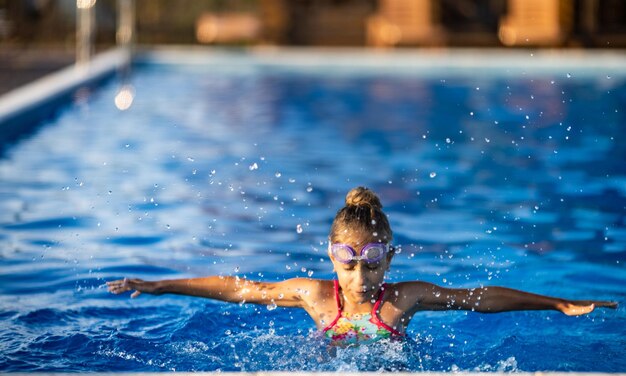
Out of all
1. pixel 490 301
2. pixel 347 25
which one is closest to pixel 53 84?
pixel 490 301

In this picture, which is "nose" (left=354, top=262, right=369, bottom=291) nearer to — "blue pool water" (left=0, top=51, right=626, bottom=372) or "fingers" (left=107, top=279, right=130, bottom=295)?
"blue pool water" (left=0, top=51, right=626, bottom=372)

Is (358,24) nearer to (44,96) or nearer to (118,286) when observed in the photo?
(44,96)

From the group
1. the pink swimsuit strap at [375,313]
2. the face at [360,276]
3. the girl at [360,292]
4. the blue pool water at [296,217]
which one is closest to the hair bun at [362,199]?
the girl at [360,292]

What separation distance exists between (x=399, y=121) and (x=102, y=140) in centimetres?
312

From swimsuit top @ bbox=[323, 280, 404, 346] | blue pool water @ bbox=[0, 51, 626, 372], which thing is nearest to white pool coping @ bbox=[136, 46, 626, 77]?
blue pool water @ bbox=[0, 51, 626, 372]

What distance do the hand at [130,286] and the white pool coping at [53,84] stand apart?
5.22 m

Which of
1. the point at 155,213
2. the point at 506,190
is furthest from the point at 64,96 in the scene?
the point at 506,190

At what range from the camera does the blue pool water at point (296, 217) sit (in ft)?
14.2

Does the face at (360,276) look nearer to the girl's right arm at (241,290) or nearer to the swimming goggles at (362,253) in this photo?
the swimming goggles at (362,253)

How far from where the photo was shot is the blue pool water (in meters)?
4.34

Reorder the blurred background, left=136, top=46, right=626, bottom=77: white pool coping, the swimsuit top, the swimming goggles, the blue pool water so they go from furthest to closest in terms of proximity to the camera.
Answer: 1. the blurred background
2. left=136, top=46, right=626, bottom=77: white pool coping
3. the blue pool water
4. the swimsuit top
5. the swimming goggles

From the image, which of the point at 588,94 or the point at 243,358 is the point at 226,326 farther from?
the point at 588,94

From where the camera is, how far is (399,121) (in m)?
10.8

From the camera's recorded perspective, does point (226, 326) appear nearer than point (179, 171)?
Yes
